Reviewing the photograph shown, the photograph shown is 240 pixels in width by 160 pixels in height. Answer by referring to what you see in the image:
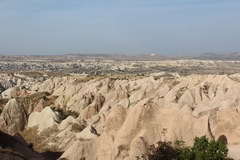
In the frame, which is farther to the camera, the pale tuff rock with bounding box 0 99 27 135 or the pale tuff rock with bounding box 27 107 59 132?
the pale tuff rock with bounding box 0 99 27 135

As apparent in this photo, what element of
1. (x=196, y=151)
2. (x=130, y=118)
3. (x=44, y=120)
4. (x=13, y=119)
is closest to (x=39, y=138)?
(x=44, y=120)

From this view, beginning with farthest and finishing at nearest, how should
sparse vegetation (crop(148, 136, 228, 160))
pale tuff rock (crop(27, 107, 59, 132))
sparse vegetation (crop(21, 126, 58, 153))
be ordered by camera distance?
pale tuff rock (crop(27, 107, 59, 132))
sparse vegetation (crop(21, 126, 58, 153))
sparse vegetation (crop(148, 136, 228, 160))

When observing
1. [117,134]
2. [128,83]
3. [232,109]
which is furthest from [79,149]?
[128,83]

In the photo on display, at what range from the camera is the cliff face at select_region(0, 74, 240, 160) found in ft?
88.9

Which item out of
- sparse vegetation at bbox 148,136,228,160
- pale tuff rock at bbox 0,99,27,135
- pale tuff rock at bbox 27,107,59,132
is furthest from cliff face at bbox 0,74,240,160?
sparse vegetation at bbox 148,136,228,160

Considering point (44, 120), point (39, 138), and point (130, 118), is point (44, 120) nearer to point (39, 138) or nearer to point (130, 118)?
point (39, 138)

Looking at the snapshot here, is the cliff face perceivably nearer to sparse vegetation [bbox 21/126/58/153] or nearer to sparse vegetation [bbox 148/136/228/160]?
sparse vegetation [bbox 21/126/58/153]

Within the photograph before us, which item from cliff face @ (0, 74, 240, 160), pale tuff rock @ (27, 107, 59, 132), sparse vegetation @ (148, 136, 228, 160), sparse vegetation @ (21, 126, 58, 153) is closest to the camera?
sparse vegetation @ (148, 136, 228, 160)

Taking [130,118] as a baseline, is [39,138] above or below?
below

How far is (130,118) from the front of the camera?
2766 centimetres

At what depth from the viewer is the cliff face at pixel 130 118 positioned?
27.1 meters

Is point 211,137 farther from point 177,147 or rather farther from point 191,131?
point 177,147

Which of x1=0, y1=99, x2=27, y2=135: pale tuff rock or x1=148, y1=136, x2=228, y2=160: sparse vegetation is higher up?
x1=148, y1=136, x2=228, y2=160: sparse vegetation

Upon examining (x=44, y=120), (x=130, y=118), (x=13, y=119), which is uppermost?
(x=130, y=118)
